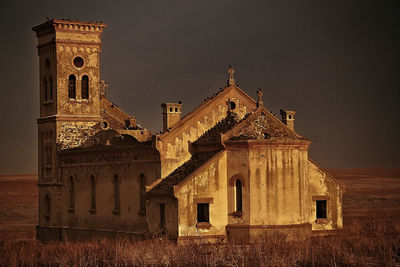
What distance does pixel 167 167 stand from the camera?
4638cm

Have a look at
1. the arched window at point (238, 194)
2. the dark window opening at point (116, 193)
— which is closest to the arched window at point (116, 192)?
the dark window opening at point (116, 193)

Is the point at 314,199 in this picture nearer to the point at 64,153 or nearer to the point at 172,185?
the point at 172,185

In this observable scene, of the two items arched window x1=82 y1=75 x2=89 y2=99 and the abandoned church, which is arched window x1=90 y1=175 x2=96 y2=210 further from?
arched window x1=82 y1=75 x2=89 y2=99

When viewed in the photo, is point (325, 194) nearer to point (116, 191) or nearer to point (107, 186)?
point (116, 191)

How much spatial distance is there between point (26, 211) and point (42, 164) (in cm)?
3382

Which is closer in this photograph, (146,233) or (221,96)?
(146,233)

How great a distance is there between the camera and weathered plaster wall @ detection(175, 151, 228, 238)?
4334cm

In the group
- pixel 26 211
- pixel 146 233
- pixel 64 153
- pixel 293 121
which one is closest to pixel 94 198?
pixel 64 153

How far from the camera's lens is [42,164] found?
5816 cm

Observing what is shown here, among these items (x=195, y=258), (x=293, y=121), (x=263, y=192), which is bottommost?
(x=195, y=258)

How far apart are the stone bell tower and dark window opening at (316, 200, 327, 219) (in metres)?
15.8

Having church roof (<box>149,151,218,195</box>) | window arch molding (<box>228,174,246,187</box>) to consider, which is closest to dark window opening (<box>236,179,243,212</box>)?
window arch molding (<box>228,174,246,187</box>)

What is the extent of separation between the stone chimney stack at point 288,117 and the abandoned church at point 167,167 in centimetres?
6

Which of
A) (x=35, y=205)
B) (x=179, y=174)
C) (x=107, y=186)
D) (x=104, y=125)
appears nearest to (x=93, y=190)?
(x=107, y=186)
